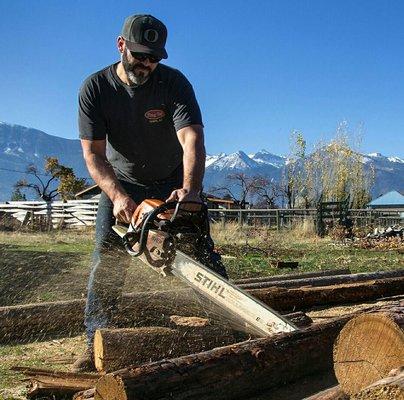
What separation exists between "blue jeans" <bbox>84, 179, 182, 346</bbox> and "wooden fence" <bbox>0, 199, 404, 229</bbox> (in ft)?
58.3

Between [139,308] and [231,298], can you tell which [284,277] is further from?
[231,298]

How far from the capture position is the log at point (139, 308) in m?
5.02

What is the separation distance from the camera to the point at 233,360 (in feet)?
8.97

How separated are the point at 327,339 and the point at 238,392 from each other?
65 cm

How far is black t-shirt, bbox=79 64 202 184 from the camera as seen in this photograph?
3926 mm

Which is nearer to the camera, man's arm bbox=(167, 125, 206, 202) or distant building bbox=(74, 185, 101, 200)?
man's arm bbox=(167, 125, 206, 202)

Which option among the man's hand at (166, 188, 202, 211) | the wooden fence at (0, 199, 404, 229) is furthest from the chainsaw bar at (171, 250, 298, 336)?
the wooden fence at (0, 199, 404, 229)

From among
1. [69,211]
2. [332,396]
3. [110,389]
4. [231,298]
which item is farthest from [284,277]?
[69,211]

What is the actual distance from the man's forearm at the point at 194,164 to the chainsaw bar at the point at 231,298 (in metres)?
0.48

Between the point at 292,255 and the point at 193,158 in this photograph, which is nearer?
the point at 193,158

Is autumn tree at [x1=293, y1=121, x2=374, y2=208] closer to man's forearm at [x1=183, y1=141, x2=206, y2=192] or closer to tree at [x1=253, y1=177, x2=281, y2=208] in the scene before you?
tree at [x1=253, y1=177, x2=281, y2=208]

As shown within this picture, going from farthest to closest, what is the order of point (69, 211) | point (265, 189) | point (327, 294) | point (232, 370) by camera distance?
point (265, 189) < point (69, 211) < point (327, 294) < point (232, 370)

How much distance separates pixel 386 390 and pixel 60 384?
1.82m

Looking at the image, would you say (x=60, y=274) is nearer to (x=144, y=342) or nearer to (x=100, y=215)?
(x=100, y=215)
